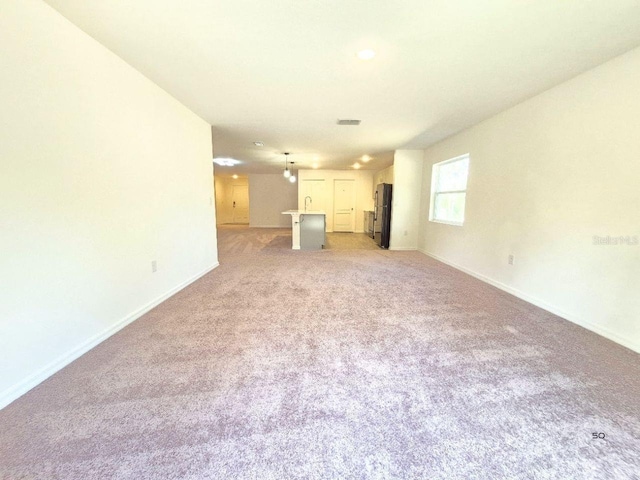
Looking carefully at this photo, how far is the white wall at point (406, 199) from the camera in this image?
18.7 feet

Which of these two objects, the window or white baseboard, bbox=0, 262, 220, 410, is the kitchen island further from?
white baseboard, bbox=0, 262, 220, 410

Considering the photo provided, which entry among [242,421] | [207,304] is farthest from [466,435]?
[207,304]

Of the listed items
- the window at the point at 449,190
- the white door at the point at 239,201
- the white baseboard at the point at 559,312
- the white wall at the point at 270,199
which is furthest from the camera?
the white door at the point at 239,201

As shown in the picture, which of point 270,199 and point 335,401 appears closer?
point 335,401

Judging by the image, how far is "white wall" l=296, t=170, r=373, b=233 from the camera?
30.2 feet

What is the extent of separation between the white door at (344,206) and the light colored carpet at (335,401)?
7008 mm

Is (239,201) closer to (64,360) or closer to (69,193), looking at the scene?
(69,193)

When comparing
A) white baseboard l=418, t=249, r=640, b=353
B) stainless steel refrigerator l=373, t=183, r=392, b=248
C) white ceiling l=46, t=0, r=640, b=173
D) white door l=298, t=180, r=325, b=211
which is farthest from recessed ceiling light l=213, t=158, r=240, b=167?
white baseboard l=418, t=249, r=640, b=353

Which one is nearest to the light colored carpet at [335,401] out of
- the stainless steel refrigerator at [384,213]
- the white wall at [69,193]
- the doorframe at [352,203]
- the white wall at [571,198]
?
the white wall at [69,193]

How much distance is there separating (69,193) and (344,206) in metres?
8.17

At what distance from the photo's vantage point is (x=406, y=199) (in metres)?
5.83

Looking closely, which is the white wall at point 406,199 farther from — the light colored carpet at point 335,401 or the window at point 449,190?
the light colored carpet at point 335,401

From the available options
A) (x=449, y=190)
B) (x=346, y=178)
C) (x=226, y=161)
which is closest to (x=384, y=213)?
(x=449, y=190)

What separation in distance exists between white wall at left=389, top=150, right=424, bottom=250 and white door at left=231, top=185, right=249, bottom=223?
7.86 metres
